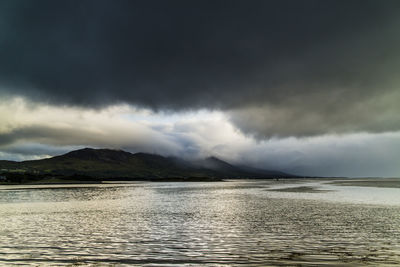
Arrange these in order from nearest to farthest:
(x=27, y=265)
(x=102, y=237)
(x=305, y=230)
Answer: (x=27, y=265)
(x=102, y=237)
(x=305, y=230)

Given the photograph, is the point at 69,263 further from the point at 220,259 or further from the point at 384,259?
the point at 384,259

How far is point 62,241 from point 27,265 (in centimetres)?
823

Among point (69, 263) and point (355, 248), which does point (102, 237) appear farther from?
point (355, 248)

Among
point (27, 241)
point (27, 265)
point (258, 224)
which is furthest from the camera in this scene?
point (258, 224)

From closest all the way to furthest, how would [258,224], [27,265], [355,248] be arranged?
[27,265] → [355,248] → [258,224]

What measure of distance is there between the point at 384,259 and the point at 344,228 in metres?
13.7

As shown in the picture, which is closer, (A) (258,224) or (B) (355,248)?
(B) (355,248)

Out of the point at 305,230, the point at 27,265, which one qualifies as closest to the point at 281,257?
the point at 305,230

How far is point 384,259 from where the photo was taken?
20.1m

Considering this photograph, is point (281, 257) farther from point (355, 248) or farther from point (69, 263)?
point (69, 263)

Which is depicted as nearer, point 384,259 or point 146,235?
point 384,259

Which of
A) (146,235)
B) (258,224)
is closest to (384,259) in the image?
(258,224)

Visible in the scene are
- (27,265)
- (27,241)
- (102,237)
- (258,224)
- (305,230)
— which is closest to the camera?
(27,265)

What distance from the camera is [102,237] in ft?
96.9
